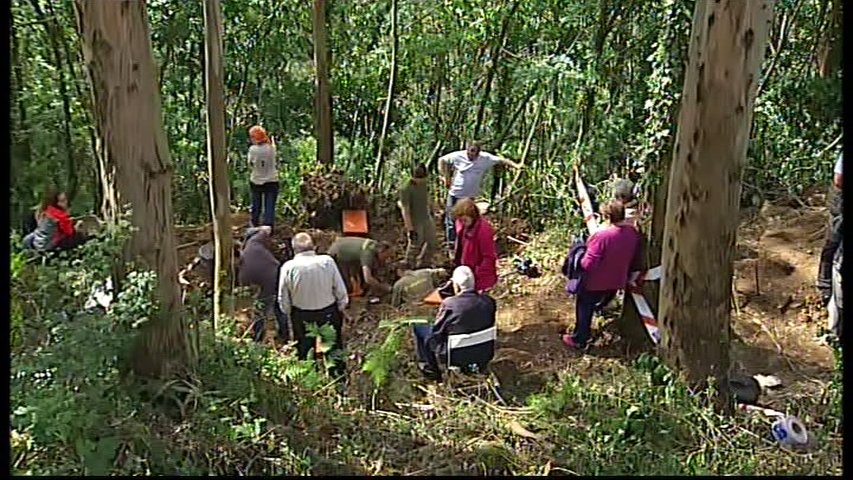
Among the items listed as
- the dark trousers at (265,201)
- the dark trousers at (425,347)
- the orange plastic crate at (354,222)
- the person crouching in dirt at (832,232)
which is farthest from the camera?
the orange plastic crate at (354,222)

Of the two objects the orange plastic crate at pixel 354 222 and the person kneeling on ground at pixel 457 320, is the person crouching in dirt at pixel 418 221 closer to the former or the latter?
the orange plastic crate at pixel 354 222

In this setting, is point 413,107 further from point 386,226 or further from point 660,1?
point 660,1

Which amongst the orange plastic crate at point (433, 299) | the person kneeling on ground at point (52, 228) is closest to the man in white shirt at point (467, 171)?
the orange plastic crate at point (433, 299)

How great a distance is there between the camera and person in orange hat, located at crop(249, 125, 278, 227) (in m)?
9.38

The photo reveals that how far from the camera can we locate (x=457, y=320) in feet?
19.4

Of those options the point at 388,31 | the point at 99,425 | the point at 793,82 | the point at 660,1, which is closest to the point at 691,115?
the point at 660,1

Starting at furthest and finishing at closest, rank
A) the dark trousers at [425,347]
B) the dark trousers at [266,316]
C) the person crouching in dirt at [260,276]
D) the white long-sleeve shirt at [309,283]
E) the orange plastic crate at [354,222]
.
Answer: the orange plastic crate at [354,222], the person crouching in dirt at [260,276], the dark trousers at [266,316], the white long-sleeve shirt at [309,283], the dark trousers at [425,347]

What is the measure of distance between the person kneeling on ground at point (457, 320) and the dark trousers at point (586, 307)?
38.2 inches

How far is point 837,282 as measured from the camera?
4664 mm

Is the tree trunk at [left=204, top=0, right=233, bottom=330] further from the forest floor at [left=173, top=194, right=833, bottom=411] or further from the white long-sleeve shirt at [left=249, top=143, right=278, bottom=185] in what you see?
the white long-sleeve shirt at [left=249, top=143, right=278, bottom=185]

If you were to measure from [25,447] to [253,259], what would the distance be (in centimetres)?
355

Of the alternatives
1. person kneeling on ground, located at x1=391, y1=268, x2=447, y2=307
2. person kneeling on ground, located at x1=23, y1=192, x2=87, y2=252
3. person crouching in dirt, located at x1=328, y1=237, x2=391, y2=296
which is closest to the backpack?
person kneeling on ground, located at x1=391, y1=268, x2=447, y2=307

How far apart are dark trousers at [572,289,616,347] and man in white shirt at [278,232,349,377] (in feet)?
5.88

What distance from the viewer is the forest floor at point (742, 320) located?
247 inches
